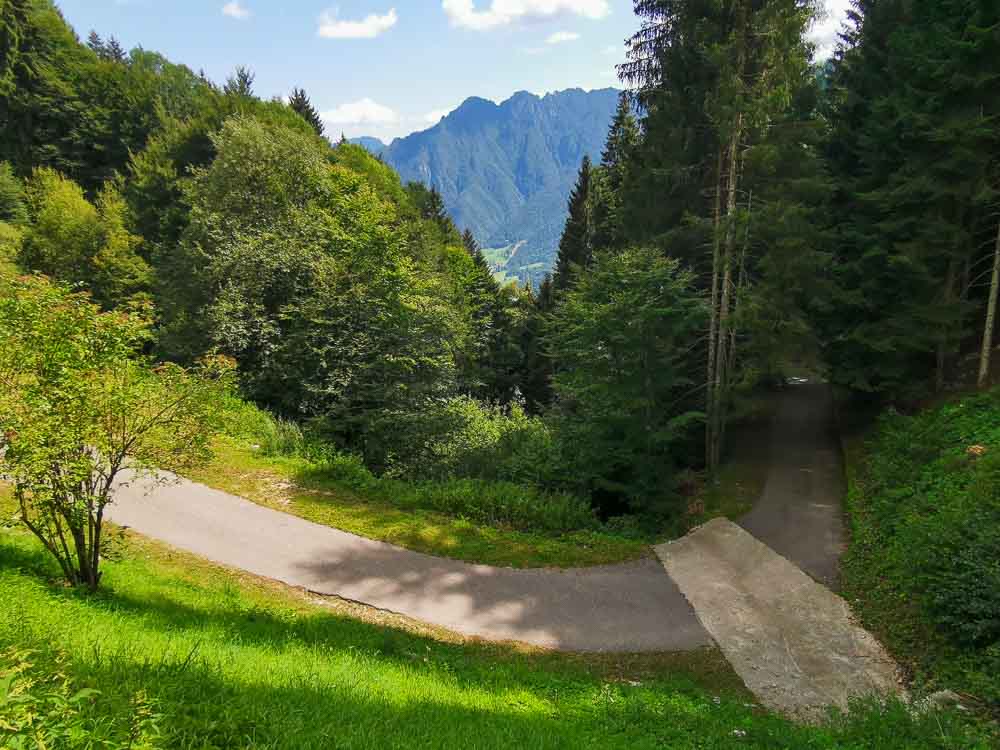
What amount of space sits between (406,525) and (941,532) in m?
10.2

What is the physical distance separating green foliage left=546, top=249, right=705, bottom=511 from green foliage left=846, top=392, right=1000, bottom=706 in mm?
4827

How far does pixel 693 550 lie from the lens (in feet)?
40.5

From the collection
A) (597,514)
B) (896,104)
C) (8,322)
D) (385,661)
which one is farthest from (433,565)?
(896,104)

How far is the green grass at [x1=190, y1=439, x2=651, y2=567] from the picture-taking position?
37.7ft

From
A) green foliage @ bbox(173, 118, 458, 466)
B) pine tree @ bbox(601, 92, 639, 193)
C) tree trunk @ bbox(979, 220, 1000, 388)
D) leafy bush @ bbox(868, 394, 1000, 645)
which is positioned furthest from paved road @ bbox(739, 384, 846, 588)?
pine tree @ bbox(601, 92, 639, 193)

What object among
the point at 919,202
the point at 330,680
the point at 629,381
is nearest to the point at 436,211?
the point at 919,202

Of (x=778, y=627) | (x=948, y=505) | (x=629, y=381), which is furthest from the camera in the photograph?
(x=629, y=381)

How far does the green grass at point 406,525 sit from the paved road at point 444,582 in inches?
13.1

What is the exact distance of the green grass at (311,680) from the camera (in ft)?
12.4

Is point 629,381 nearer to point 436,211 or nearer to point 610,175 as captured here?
point 610,175

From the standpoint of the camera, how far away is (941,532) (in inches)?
352

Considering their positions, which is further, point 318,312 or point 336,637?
point 318,312

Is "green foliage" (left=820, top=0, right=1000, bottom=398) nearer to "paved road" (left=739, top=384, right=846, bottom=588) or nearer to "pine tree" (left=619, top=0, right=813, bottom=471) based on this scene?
"paved road" (left=739, top=384, right=846, bottom=588)

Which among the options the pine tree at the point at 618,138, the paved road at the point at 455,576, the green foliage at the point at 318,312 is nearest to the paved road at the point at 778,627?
the paved road at the point at 455,576
